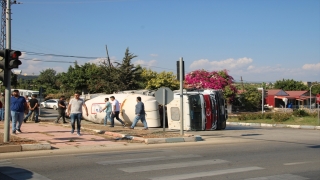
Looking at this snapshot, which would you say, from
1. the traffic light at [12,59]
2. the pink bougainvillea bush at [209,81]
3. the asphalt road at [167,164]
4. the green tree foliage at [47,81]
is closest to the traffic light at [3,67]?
the traffic light at [12,59]

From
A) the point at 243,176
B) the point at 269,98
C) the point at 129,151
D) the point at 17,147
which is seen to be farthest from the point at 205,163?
the point at 269,98

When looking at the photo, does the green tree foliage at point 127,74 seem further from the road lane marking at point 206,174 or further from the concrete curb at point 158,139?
the road lane marking at point 206,174

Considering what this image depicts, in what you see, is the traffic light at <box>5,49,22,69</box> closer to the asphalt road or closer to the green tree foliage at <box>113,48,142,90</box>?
the asphalt road

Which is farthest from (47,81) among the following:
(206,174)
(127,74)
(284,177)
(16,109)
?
(284,177)

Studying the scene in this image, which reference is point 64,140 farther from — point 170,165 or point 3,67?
point 170,165

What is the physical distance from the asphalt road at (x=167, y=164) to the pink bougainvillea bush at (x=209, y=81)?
3129 cm

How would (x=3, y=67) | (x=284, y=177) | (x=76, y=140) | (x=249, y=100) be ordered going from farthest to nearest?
(x=249, y=100)
(x=76, y=140)
(x=3, y=67)
(x=284, y=177)

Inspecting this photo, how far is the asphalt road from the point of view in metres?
8.20

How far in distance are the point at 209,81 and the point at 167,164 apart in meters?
35.8

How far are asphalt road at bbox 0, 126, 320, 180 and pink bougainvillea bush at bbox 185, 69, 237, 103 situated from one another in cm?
3129

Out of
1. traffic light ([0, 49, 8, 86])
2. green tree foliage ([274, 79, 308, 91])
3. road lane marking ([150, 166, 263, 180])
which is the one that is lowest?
road lane marking ([150, 166, 263, 180])

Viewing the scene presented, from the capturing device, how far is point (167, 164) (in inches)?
379

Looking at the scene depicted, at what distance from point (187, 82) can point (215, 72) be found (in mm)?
3517

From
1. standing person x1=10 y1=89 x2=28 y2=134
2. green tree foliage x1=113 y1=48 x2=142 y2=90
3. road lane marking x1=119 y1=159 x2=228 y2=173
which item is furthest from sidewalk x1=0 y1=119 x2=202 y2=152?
green tree foliage x1=113 y1=48 x2=142 y2=90
